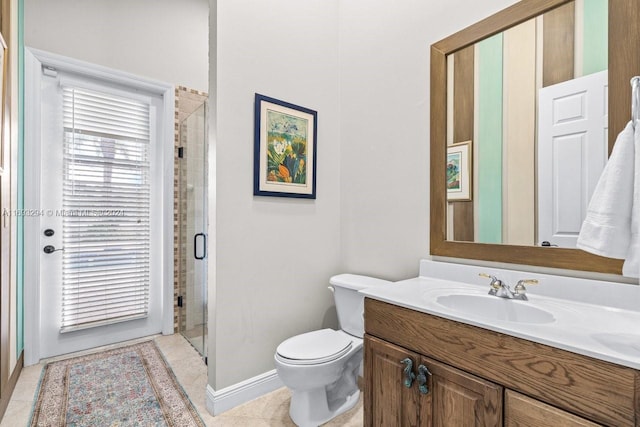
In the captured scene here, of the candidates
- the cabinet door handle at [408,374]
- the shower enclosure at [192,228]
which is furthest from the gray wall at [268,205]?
the cabinet door handle at [408,374]

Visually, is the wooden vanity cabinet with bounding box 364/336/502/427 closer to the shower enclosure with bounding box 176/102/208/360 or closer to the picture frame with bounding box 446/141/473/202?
the picture frame with bounding box 446/141/473/202

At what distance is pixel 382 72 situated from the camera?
77.8 inches

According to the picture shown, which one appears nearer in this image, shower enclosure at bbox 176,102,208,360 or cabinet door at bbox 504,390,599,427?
cabinet door at bbox 504,390,599,427

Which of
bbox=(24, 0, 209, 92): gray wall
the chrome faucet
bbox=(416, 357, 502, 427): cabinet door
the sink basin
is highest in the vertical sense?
bbox=(24, 0, 209, 92): gray wall

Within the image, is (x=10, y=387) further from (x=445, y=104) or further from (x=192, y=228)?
(x=445, y=104)

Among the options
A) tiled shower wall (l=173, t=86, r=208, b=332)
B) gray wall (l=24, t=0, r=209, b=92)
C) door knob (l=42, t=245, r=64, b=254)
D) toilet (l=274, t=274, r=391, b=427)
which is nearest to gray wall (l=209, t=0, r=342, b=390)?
toilet (l=274, t=274, r=391, b=427)

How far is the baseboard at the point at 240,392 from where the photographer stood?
172 centimetres

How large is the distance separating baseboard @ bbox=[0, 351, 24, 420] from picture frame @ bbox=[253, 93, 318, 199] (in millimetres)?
1711

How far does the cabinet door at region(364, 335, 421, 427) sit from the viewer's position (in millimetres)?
1194

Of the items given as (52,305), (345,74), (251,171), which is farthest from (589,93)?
(52,305)

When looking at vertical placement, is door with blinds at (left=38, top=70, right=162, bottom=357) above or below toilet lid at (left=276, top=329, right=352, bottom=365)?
above

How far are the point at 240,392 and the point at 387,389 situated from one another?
955 millimetres

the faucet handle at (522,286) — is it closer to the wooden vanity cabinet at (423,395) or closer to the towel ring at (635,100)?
the wooden vanity cabinet at (423,395)

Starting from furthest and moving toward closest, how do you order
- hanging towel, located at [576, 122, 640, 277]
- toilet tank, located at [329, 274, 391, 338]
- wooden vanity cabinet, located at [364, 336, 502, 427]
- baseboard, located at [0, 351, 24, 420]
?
toilet tank, located at [329, 274, 391, 338] < baseboard, located at [0, 351, 24, 420] < wooden vanity cabinet, located at [364, 336, 502, 427] < hanging towel, located at [576, 122, 640, 277]
